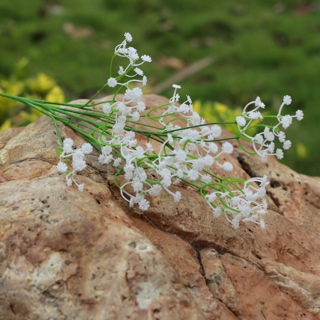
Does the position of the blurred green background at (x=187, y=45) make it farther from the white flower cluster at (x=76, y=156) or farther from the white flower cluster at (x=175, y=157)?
the white flower cluster at (x=76, y=156)

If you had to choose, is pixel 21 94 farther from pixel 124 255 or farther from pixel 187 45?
pixel 124 255

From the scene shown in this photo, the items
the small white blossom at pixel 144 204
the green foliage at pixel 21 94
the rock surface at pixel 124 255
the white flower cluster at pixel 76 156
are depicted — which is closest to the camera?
the rock surface at pixel 124 255

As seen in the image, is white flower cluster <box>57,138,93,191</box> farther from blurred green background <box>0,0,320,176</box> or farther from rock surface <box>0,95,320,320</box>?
blurred green background <box>0,0,320,176</box>

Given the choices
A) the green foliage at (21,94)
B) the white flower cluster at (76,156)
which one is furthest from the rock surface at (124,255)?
the green foliage at (21,94)

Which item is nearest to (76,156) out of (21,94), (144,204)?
(144,204)

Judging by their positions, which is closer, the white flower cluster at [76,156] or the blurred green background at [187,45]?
the white flower cluster at [76,156]

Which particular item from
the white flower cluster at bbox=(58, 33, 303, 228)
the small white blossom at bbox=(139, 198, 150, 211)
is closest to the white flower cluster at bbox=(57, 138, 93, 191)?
the white flower cluster at bbox=(58, 33, 303, 228)
